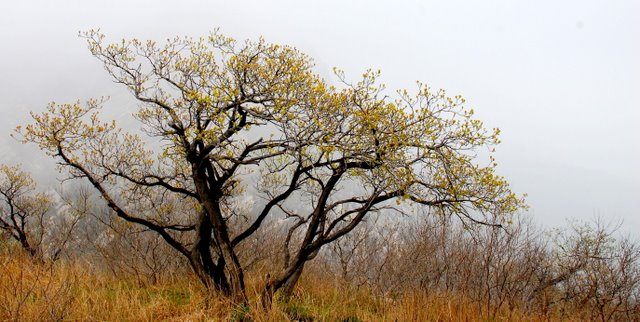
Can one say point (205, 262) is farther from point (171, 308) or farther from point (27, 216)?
point (27, 216)

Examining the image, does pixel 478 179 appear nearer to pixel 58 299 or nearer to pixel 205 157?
pixel 205 157

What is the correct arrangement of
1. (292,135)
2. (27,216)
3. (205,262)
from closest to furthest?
(292,135), (205,262), (27,216)

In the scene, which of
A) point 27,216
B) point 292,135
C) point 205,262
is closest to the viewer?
point 292,135

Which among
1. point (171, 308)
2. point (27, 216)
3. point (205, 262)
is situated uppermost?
point (27, 216)

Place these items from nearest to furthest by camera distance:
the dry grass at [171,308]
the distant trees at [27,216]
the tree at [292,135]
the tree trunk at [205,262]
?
1. the dry grass at [171,308]
2. the tree at [292,135]
3. the tree trunk at [205,262]
4. the distant trees at [27,216]

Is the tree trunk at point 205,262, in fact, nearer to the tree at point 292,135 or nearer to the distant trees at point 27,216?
the tree at point 292,135

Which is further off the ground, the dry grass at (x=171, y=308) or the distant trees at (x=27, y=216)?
the distant trees at (x=27, y=216)

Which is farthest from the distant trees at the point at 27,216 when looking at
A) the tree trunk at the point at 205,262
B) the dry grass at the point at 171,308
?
the tree trunk at the point at 205,262

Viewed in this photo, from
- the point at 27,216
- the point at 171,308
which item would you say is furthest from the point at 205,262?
the point at 27,216

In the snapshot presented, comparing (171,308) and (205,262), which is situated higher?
(205,262)

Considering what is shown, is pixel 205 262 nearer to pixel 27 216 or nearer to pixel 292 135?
pixel 292 135

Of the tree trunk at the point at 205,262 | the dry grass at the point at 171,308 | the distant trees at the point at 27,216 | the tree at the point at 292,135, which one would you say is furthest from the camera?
the distant trees at the point at 27,216

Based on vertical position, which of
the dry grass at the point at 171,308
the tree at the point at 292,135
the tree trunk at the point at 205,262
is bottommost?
the dry grass at the point at 171,308

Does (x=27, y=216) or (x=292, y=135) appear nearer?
(x=292, y=135)
